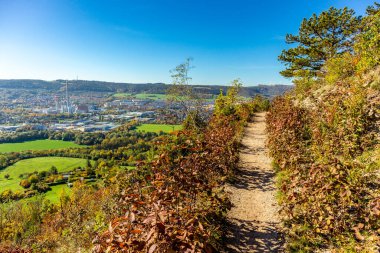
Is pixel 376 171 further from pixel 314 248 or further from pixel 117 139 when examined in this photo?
pixel 117 139

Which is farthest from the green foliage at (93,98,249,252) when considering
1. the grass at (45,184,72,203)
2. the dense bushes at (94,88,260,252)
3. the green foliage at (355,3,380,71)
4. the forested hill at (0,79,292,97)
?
the forested hill at (0,79,292,97)

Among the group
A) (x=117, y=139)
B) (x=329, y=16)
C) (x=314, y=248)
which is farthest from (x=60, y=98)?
(x=314, y=248)

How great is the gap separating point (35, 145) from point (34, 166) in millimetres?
18759

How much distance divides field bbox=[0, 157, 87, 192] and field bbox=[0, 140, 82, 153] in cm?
897

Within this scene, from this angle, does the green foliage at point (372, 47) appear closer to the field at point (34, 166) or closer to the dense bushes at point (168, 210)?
the dense bushes at point (168, 210)

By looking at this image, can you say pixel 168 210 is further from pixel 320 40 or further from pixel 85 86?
pixel 85 86

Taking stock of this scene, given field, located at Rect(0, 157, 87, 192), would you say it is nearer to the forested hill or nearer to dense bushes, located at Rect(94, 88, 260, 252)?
dense bushes, located at Rect(94, 88, 260, 252)

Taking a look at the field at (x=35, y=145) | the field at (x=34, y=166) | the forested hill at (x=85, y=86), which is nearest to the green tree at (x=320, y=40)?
the field at (x=34, y=166)

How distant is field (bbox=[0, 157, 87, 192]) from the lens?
48.7m

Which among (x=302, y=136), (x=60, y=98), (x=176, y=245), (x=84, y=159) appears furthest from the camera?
(x=60, y=98)

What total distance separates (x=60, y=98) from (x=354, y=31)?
14606 centimetres

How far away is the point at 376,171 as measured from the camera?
4691 millimetres

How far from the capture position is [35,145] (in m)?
69.4

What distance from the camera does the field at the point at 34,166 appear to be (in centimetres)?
4872
